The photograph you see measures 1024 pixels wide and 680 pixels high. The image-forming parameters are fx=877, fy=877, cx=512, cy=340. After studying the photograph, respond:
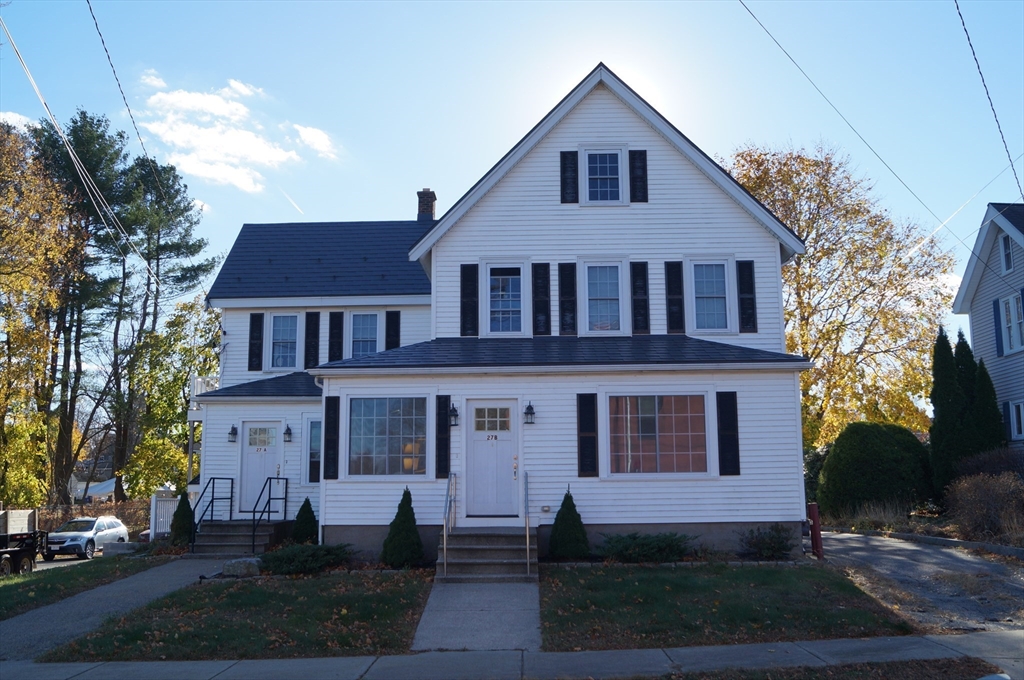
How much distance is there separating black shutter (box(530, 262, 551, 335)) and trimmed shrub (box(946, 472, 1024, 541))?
9.10m

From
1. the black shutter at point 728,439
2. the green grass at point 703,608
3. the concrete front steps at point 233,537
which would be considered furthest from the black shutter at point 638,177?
the concrete front steps at point 233,537

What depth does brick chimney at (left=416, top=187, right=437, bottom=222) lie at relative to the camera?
1072 inches

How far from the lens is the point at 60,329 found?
128 ft

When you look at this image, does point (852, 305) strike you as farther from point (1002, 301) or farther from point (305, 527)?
point (305, 527)

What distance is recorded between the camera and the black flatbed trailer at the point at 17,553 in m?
19.6

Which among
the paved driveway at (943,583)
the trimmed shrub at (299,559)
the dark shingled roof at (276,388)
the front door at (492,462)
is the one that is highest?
the dark shingled roof at (276,388)

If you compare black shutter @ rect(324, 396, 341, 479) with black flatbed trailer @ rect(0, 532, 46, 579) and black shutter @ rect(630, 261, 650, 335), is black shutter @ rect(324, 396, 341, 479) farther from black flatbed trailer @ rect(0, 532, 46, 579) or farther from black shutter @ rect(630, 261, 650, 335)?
black flatbed trailer @ rect(0, 532, 46, 579)

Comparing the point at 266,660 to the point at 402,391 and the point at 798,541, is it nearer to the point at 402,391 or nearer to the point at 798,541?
the point at 402,391

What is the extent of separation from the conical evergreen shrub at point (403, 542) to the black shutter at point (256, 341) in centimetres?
905

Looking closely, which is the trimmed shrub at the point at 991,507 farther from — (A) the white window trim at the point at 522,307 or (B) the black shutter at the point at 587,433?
(A) the white window trim at the point at 522,307

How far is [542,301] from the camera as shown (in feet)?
59.5

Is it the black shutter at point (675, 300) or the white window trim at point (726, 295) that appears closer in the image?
the white window trim at point (726, 295)

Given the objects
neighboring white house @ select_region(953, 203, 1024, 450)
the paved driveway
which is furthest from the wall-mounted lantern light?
neighboring white house @ select_region(953, 203, 1024, 450)

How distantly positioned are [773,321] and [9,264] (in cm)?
2454
